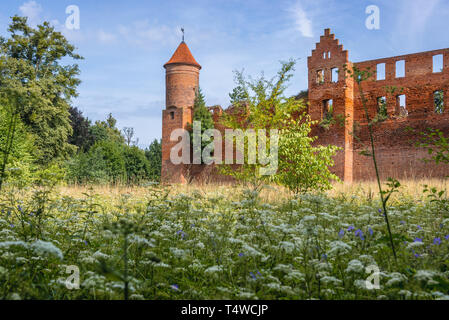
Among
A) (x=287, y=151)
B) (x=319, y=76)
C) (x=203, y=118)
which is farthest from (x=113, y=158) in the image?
(x=287, y=151)

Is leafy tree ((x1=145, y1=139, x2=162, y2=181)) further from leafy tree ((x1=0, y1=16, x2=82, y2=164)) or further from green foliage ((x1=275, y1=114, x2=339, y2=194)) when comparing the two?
green foliage ((x1=275, y1=114, x2=339, y2=194))

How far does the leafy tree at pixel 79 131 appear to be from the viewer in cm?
3857

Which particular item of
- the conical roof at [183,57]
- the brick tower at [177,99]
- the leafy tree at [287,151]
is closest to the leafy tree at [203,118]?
the brick tower at [177,99]

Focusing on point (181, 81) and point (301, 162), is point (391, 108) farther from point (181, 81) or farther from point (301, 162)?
point (181, 81)

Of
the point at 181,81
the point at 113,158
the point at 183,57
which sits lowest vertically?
the point at 113,158

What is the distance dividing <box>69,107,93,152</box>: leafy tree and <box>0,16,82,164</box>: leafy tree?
11212 mm

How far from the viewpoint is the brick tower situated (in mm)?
29938

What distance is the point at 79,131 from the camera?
38.9m

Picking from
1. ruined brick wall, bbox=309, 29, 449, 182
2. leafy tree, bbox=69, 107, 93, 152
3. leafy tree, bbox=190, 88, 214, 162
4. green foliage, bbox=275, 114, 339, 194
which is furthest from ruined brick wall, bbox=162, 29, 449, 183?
leafy tree, bbox=69, 107, 93, 152

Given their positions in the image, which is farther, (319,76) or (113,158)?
(113,158)

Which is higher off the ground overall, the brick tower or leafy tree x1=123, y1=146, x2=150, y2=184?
the brick tower

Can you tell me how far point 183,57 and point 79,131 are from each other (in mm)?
14732

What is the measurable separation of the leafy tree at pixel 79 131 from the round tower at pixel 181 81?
12.8 m
